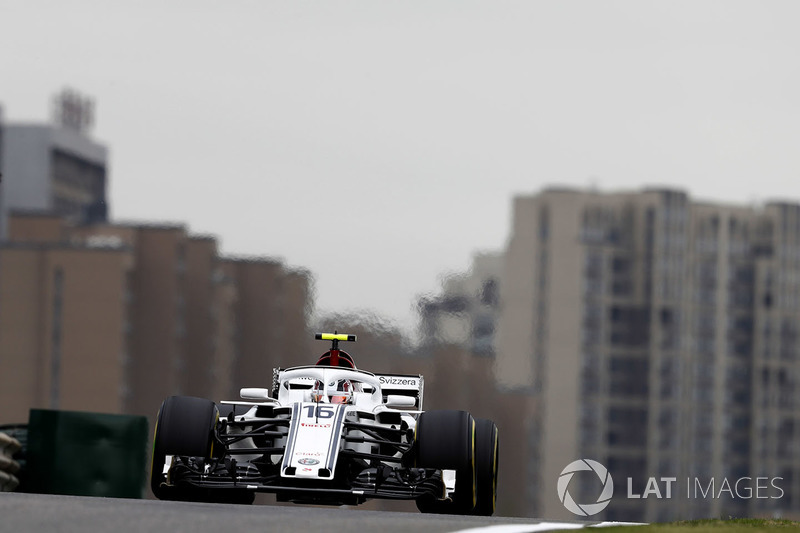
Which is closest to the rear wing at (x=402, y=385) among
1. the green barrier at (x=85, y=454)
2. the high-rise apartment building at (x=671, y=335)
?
the green barrier at (x=85, y=454)

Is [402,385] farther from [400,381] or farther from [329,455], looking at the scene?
[329,455]

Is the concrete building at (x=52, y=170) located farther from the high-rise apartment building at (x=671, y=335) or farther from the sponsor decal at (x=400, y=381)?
the sponsor decal at (x=400, y=381)

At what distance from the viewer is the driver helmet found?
17422 mm

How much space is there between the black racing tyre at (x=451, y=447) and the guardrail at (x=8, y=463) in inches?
241

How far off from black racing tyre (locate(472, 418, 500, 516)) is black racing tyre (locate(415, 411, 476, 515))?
256 millimetres

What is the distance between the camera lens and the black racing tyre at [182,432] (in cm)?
1579

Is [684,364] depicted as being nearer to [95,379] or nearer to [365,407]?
[95,379]

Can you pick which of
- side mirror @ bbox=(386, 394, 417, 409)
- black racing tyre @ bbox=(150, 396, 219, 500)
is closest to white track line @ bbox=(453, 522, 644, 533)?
black racing tyre @ bbox=(150, 396, 219, 500)

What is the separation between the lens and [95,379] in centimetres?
11644

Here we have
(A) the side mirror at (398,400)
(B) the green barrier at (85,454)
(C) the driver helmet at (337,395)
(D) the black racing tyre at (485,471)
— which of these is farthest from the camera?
(B) the green barrier at (85,454)

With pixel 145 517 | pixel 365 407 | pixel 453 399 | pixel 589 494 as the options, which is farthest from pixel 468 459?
pixel 589 494

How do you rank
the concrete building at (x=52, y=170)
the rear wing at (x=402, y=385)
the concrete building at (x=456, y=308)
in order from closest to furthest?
the rear wing at (x=402, y=385)
the concrete building at (x=456, y=308)
the concrete building at (x=52, y=170)

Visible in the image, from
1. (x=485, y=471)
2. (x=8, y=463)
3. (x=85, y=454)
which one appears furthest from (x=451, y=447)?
(x=85, y=454)

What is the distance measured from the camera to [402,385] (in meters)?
18.5
